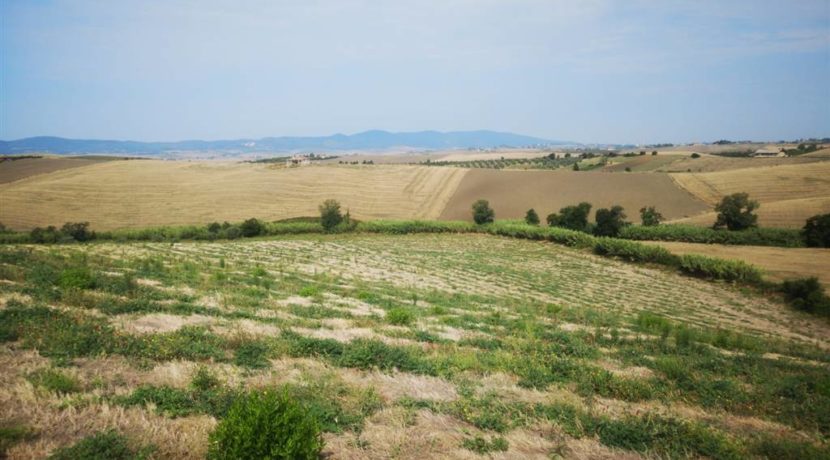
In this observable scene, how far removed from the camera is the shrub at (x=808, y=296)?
2723 centimetres

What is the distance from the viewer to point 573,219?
215 feet

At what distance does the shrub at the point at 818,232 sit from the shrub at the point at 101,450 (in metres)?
63.5

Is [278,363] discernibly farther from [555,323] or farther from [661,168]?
[661,168]

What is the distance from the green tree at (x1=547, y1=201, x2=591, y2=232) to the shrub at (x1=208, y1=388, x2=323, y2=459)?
65364mm

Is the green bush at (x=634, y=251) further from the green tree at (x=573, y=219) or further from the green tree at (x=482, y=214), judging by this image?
the green tree at (x=482, y=214)

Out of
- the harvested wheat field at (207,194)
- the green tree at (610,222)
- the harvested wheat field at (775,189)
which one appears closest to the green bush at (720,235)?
the green tree at (610,222)

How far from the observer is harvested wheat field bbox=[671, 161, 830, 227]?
5788 centimetres

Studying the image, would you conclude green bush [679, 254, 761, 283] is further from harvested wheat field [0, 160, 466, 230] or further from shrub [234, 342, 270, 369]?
harvested wheat field [0, 160, 466, 230]

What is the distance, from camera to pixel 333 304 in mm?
15578

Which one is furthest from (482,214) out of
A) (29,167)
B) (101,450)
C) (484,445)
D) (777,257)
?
(29,167)

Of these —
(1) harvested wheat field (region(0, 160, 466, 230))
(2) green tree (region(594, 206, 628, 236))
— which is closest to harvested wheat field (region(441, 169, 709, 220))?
(1) harvested wheat field (region(0, 160, 466, 230))

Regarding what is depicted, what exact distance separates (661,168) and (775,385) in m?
131

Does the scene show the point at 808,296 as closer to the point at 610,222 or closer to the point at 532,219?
the point at 610,222

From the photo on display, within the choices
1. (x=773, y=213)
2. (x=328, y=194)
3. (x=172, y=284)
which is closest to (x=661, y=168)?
(x=773, y=213)
